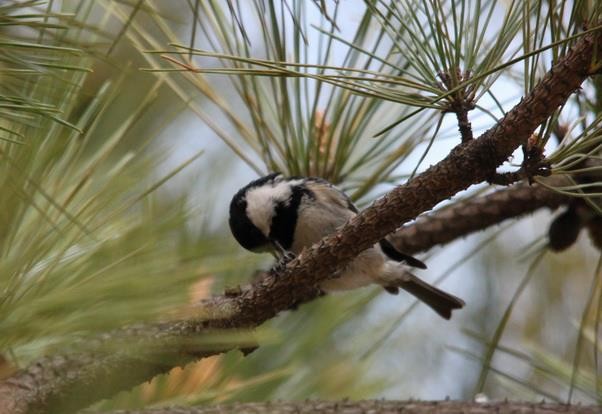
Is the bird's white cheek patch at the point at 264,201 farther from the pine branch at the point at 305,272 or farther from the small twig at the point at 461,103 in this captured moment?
the small twig at the point at 461,103

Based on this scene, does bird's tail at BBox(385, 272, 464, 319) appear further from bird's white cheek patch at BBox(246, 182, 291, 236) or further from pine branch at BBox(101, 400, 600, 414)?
pine branch at BBox(101, 400, 600, 414)

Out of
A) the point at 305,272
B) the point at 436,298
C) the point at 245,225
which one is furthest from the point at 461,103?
the point at 436,298

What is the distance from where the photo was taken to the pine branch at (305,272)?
1.04 metres

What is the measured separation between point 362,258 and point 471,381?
51cm

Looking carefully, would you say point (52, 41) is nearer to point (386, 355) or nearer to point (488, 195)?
point (488, 195)

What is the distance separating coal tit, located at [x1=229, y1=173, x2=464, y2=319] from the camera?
6.22 ft

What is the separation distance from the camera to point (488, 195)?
1664 mm

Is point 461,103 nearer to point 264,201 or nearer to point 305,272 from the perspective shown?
point 305,272

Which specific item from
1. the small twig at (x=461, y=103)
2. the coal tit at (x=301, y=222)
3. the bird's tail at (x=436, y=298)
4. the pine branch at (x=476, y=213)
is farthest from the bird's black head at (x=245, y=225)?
the small twig at (x=461, y=103)

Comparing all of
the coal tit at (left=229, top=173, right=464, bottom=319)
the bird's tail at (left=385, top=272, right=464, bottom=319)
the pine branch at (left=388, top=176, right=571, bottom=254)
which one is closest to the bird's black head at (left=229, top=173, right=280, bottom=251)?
the coal tit at (left=229, top=173, right=464, bottom=319)

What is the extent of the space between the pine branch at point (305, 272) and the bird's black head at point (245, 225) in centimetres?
57

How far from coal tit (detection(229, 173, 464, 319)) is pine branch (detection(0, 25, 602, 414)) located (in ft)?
1.68

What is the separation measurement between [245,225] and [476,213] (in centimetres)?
49

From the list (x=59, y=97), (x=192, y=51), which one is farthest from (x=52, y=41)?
(x=192, y=51)
